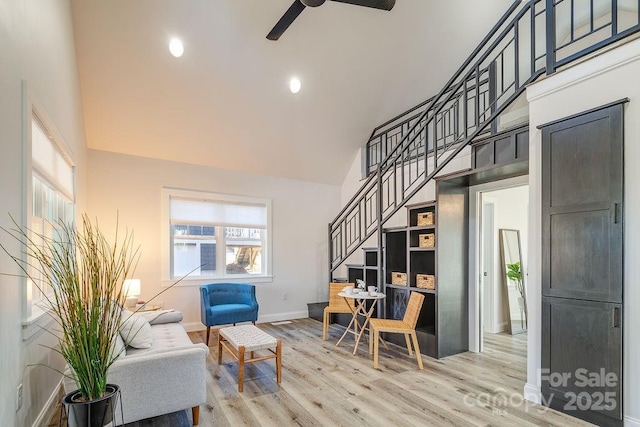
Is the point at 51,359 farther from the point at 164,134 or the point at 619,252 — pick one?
the point at 619,252

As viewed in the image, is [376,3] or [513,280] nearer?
[376,3]

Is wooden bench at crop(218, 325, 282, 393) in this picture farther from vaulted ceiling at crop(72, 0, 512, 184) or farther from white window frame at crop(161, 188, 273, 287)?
vaulted ceiling at crop(72, 0, 512, 184)

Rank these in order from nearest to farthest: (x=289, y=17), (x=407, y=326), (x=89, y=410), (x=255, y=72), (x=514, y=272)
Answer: (x=89, y=410) → (x=289, y=17) → (x=407, y=326) → (x=255, y=72) → (x=514, y=272)

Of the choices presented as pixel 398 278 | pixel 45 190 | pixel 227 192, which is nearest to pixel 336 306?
pixel 398 278

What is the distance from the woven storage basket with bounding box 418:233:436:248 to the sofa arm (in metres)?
2.90

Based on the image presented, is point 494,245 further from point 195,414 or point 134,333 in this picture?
point 134,333

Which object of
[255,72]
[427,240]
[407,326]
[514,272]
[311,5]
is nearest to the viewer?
[311,5]

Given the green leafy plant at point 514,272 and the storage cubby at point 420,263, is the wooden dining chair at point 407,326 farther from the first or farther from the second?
the green leafy plant at point 514,272

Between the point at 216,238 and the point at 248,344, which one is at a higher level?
the point at 216,238

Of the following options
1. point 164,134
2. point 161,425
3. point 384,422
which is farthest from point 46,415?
point 164,134

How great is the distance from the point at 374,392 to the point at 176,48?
4479 mm

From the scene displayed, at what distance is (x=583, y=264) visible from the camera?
→ 2.69 m

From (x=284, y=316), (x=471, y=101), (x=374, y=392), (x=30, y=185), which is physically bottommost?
(x=284, y=316)

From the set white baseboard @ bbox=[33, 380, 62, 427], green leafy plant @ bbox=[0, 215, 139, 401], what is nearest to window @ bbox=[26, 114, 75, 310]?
green leafy plant @ bbox=[0, 215, 139, 401]
